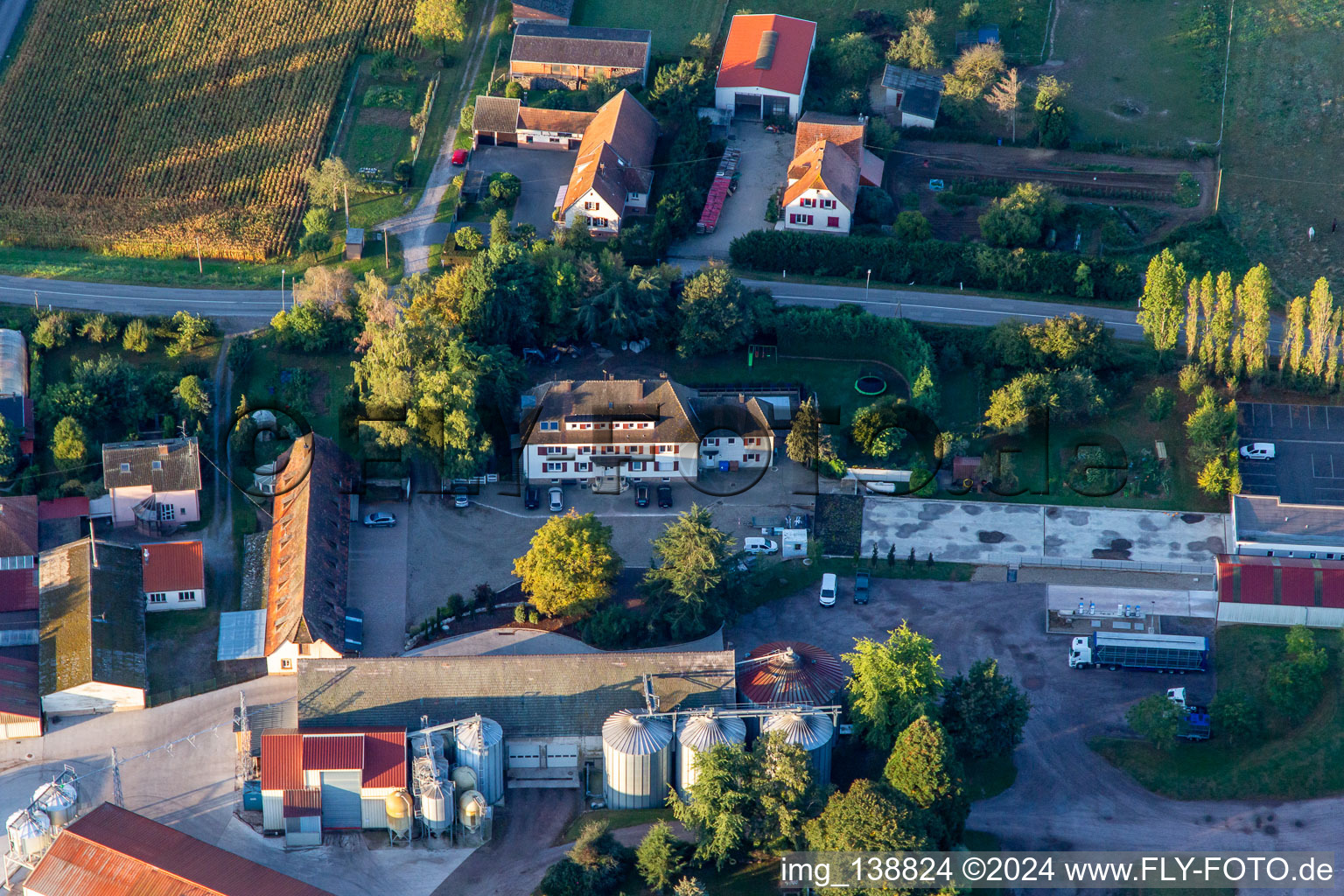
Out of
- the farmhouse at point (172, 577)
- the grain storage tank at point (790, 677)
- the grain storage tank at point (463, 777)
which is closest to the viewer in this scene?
the grain storage tank at point (463, 777)

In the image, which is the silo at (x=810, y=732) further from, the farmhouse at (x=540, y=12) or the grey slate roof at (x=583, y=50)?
the farmhouse at (x=540, y=12)

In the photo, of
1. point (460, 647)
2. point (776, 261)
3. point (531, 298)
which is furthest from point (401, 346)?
point (776, 261)

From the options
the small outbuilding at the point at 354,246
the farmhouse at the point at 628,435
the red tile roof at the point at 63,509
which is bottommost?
the red tile roof at the point at 63,509

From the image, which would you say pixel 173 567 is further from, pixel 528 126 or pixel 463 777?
pixel 528 126

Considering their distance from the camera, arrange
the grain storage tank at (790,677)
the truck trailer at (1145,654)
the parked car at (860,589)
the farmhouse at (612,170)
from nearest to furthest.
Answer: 1. the grain storage tank at (790,677)
2. the truck trailer at (1145,654)
3. the parked car at (860,589)
4. the farmhouse at (612,170)

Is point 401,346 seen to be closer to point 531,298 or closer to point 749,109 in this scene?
point 531,298

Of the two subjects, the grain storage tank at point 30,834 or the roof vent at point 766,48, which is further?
the roof vent at point 766,48

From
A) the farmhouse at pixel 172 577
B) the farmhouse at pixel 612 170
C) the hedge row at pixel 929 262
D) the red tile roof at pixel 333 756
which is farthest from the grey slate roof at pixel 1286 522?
the farmhouse at pixel 172 577
